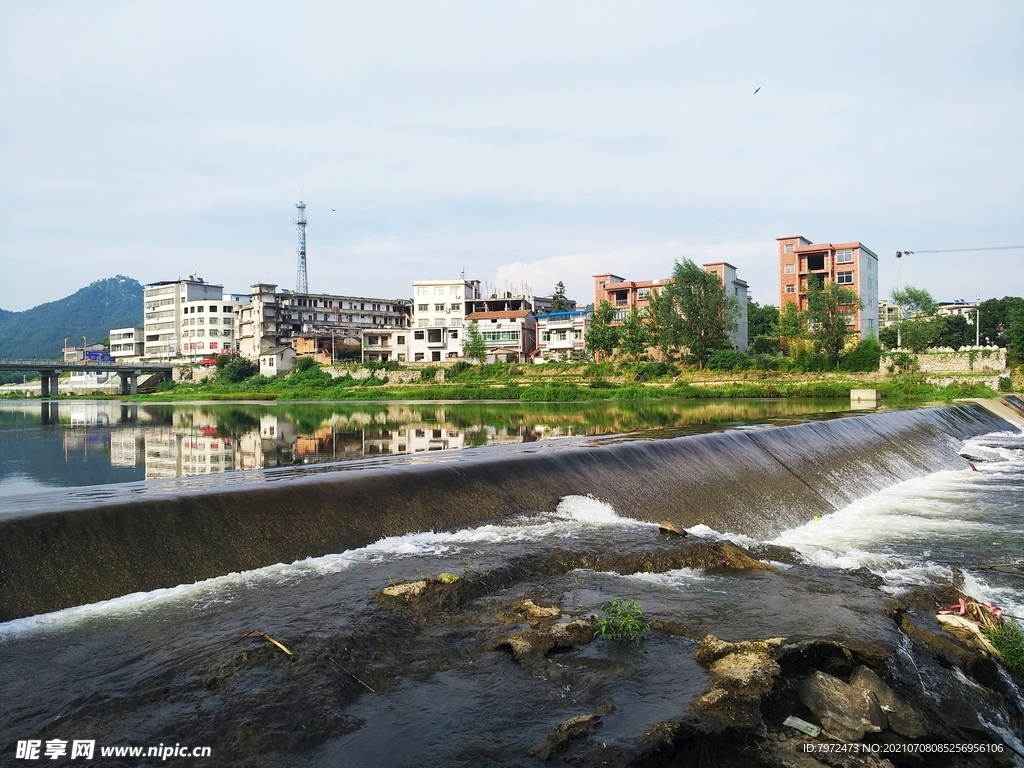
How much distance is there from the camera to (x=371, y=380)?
209ft

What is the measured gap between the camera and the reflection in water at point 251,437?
1530 cm

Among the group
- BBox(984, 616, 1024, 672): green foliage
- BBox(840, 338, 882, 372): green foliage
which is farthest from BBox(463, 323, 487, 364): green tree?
BBox(984, 616, 1024, 672): green foliage

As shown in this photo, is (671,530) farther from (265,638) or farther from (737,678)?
(265,638)

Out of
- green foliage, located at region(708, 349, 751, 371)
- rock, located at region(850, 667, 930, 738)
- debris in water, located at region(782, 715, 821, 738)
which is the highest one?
green foliage, located at region(708, 349, 751, 371)

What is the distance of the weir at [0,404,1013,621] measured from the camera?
664 cm

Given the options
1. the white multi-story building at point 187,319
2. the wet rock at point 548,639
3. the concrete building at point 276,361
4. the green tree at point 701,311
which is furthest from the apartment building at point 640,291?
the wet rock at point 548,639

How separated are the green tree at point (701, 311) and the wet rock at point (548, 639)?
53319mm

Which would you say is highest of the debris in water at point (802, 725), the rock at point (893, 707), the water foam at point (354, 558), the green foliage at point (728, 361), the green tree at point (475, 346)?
the green tree at point (475, 346)

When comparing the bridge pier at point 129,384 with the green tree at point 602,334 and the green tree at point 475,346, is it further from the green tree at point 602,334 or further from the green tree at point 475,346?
the green tree at point 602,334

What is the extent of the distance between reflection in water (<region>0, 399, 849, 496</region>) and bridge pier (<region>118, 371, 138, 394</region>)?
4507 centimetres

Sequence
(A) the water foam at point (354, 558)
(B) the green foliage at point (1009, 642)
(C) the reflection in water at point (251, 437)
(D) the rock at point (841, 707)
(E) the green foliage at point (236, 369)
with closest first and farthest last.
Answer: (D) the rock at point (841, 707), (B) the green foliage at point (1009, 642), (A) the water foam at point (354, 558), (C) the reflection in water at point (251, 437), (E) the green foliage at point (236, 369)

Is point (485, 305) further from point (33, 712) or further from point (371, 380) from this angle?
point (33, 712)

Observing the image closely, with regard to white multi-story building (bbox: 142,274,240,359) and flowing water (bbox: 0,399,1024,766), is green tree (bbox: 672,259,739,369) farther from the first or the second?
white multi-story building (bbox: 142,274,240,359)

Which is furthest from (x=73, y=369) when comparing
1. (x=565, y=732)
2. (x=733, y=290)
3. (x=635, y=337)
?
(x=565, y=732)
